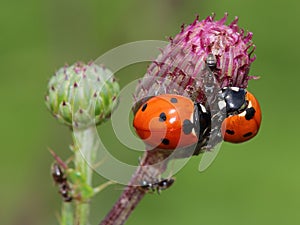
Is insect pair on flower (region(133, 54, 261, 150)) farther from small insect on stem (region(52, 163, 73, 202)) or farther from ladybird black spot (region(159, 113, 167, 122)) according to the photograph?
small insect on stem (region(52, 163, 73, 202))

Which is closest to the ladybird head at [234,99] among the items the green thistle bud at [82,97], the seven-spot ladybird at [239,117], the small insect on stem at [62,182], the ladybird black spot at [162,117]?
the seven-spot ladybird at [239,117]

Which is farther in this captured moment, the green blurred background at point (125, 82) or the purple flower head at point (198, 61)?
the green blurred background at point (125, 82)

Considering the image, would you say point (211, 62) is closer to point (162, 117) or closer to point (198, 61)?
point (198, 61)

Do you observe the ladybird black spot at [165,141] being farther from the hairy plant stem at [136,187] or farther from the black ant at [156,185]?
the black ant at [156,185]

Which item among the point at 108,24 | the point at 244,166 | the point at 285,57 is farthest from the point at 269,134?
the point at 108,24

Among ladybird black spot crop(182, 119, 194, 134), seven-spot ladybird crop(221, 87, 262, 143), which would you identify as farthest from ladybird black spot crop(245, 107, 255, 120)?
ladybird black spot crop(182, 119, 194, 134)

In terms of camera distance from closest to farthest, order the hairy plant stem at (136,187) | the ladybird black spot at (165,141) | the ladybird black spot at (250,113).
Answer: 1. the ladybird black spot at (165,141)
2. the ladybird black spot at (250,113)
3. the hairy plant stem at (136,187)

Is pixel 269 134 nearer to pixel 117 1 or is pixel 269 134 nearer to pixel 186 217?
pixel 186 217
